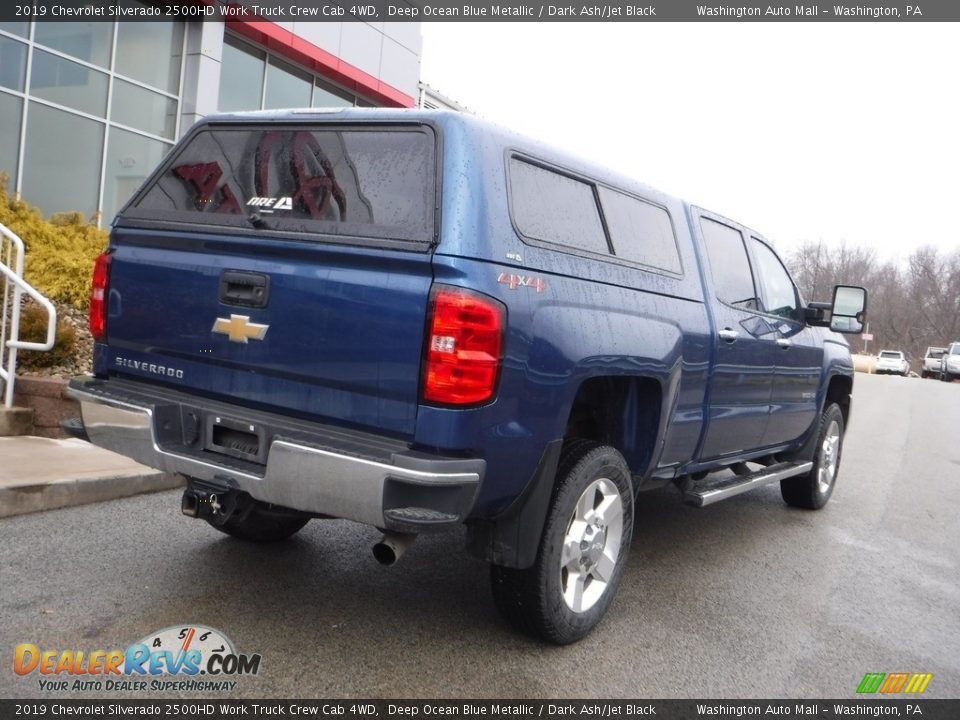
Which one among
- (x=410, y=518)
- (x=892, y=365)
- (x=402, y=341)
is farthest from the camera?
(x=892, y=365)

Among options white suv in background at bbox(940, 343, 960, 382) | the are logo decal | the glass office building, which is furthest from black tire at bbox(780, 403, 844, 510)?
white suv in background at bbox(940, 343, 960, 382)

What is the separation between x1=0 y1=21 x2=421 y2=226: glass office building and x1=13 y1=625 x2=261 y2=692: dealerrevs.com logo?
8699 mm

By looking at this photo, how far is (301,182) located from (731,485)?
122 inches

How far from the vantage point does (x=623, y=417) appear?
405cm

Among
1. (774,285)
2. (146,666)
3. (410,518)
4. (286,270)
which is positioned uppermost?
(774,285)

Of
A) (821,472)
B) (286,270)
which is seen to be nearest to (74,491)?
(286,270)

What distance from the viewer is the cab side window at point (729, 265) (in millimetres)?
4926

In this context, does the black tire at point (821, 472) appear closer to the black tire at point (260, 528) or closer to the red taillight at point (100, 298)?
the black tire at point (260, 528)

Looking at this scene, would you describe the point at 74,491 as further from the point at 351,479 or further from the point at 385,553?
the point at 351,479

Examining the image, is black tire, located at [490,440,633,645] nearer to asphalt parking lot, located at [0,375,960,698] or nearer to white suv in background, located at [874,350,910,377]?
asphalt parking lot, located at [0,375,960,698]

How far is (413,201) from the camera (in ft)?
10.3

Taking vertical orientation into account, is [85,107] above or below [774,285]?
above

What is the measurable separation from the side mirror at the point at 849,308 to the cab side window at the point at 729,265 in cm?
101

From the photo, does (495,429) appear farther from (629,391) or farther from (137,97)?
(137,97)
